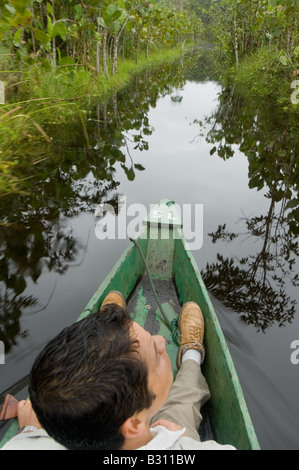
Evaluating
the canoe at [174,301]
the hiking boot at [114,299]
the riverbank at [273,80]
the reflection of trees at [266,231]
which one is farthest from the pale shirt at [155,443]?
the riverbank at [273,80]

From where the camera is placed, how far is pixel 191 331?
6.91ft

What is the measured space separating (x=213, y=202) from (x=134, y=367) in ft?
13.9

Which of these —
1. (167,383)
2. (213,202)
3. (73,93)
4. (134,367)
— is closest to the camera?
(134,367)

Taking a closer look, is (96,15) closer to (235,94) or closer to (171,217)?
(235,94)

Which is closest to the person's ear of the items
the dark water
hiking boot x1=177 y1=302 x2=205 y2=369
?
hiking boot x1=177 y1=302 x2=205 y2=369

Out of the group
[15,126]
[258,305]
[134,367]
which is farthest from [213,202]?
[134,367]

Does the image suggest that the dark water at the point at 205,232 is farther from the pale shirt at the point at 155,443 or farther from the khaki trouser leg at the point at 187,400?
the pale shirt at the point at 155,443

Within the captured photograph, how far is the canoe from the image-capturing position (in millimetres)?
1495

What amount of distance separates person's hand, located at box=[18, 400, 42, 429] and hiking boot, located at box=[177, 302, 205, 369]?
943 millimetres

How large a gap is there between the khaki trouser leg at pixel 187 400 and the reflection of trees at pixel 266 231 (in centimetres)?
104

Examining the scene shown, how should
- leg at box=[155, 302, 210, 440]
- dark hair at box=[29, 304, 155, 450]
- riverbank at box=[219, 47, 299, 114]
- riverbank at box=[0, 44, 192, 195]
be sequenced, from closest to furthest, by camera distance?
dark hair at box=[29, 304, 155, 450]
leg at box=[155, 302, 210, 440]
riverbank at box=[0, 44, 192, 195]
riverbank at box=[219, 47, 299, 114]

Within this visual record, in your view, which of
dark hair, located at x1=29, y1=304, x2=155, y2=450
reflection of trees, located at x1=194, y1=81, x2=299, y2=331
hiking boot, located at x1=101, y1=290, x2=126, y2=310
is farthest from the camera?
reflection of trees, located at x1=194, y1=81, x2=299, y2=331

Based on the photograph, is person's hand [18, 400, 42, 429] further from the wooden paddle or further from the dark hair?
the dark hair
